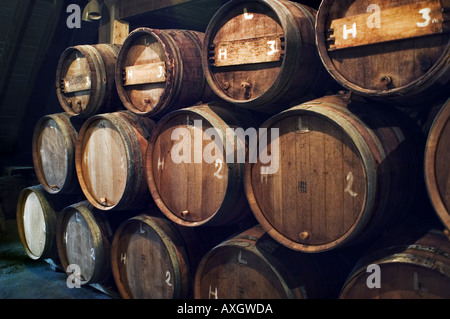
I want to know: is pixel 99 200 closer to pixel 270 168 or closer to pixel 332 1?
pixel 270 168

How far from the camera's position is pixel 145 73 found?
320 centimetres

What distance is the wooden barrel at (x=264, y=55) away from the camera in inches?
92.0

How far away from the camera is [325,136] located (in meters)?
2.13

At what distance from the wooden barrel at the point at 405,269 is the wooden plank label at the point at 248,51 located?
1260 mm

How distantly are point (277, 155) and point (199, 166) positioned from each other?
0.68 meters

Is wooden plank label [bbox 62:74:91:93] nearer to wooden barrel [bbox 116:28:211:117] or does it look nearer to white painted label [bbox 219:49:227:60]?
wooden barrel [bbox 116:28:211:117]

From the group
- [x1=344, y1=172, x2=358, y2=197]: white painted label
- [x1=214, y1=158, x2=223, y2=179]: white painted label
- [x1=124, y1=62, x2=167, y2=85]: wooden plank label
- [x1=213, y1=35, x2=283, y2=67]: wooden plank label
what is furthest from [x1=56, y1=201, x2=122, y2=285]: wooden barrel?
[x1=344, y1=172, x2=358, y2=197]: white painted label

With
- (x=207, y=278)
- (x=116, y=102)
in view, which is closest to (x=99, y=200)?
(x=116, y=102)

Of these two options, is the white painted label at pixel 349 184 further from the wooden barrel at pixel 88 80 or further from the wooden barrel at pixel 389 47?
the wooden barrel at pixel 88 80

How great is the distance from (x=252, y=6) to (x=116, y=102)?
189cm

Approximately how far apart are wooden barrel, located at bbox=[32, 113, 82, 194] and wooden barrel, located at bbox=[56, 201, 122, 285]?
305mm

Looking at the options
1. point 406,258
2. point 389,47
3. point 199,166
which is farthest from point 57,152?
point 406,258

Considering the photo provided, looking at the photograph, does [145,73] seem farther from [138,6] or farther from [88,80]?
[138,6]

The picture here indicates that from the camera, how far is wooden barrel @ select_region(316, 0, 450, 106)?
180 centimetres
